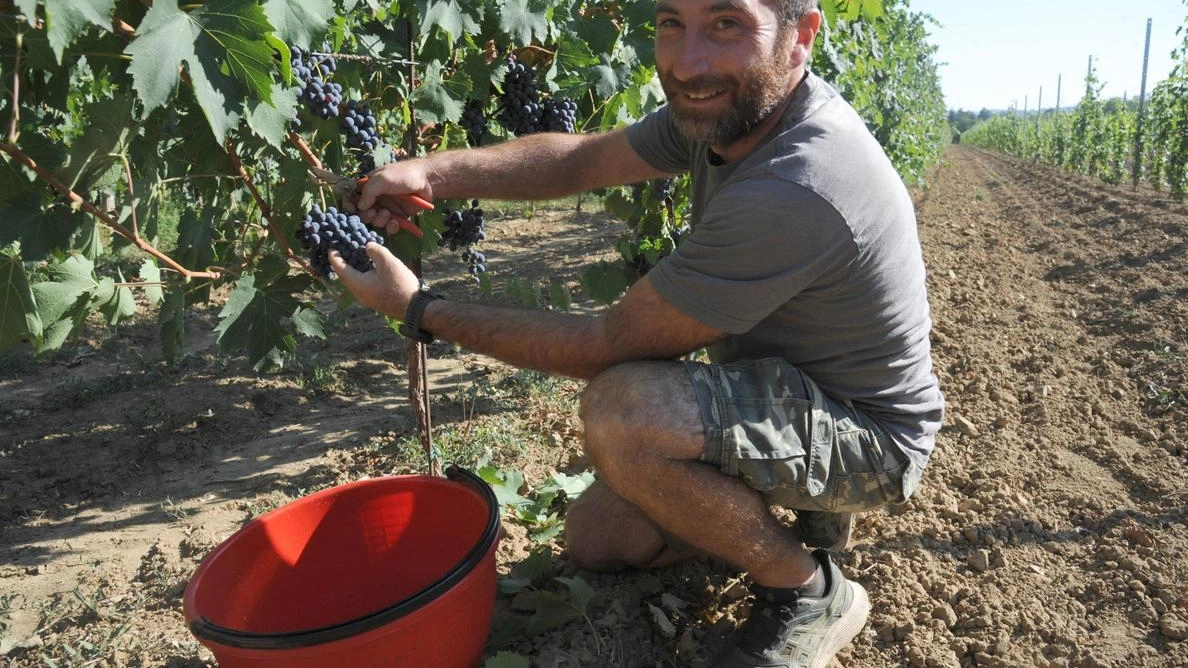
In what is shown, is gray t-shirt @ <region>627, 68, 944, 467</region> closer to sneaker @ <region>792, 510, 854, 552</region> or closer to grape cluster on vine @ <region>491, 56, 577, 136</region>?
sneaker @ <region>792, 510, 854, 552</region>

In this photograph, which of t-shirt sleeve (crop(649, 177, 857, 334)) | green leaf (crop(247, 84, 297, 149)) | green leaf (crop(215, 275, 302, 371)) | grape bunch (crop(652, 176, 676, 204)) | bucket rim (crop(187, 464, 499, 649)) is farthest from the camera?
grape bunch (crop(652, 176, 676, 204))

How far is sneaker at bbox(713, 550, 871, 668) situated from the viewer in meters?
2.21

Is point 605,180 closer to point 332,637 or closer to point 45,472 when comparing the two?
point 332,637

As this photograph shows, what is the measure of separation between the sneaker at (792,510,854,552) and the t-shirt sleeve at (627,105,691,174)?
3.58 feet

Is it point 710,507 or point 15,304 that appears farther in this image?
point 15,304

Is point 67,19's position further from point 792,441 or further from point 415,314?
point 792,441

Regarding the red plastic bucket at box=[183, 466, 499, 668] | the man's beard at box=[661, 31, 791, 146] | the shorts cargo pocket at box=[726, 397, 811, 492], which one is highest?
the man's beard at box=[661, 31, 791, 146]

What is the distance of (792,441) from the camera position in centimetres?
210

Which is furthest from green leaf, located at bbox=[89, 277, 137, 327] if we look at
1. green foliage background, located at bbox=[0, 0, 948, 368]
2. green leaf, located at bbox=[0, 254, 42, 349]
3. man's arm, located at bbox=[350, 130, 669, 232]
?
man's arm, located at bbox=[350, 130, 669, 232]

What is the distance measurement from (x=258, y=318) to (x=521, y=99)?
43.8 inches

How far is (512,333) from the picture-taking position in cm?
218

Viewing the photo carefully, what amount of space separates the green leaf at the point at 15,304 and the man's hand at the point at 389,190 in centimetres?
78

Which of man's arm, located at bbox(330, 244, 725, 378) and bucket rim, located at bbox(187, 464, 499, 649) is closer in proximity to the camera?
bucket rim, located at bbox(187, 464, 499, 649)

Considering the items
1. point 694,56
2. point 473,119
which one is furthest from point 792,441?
point 473,119
